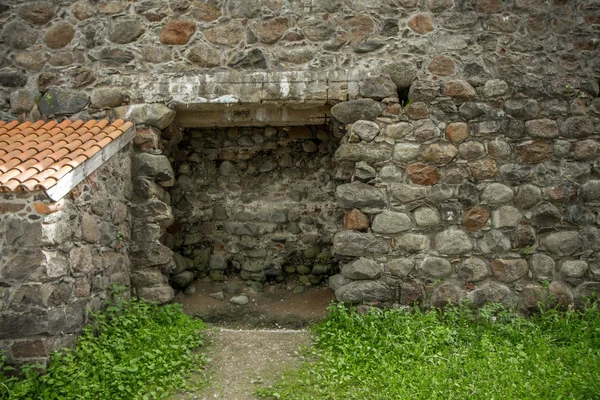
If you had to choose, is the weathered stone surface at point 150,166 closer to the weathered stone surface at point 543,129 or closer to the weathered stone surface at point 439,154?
the weathered stone surface at point 439,154

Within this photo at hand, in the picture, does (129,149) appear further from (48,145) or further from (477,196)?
(477,196)

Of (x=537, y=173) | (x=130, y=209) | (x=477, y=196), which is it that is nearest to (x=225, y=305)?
(x=130, y=209)

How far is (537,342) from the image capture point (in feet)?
13.3

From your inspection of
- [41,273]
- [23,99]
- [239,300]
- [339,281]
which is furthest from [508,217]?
[23,99]

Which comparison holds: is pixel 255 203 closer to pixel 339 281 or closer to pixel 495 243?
pixel 339 281

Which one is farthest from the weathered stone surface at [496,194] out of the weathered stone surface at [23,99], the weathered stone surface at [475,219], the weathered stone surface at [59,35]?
the weathered stone surface at [23,99]

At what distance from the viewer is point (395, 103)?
4.71 m

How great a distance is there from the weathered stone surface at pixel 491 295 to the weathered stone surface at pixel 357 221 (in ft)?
3.96

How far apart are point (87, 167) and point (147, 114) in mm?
1099

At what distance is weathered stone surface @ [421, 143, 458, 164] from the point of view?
4.65 meters

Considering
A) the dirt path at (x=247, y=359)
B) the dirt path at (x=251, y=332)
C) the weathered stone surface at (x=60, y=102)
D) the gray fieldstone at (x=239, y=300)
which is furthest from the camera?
the gray fieldstone at (x=239, y=300)

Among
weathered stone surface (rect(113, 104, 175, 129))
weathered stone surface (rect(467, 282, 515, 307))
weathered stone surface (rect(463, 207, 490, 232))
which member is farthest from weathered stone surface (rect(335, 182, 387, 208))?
weathered stone surface (rect(113, 104, 175, 129))

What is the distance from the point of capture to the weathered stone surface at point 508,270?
15.0 ft

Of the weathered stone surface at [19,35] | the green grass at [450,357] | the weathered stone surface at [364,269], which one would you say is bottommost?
the green grass at [450,357]
